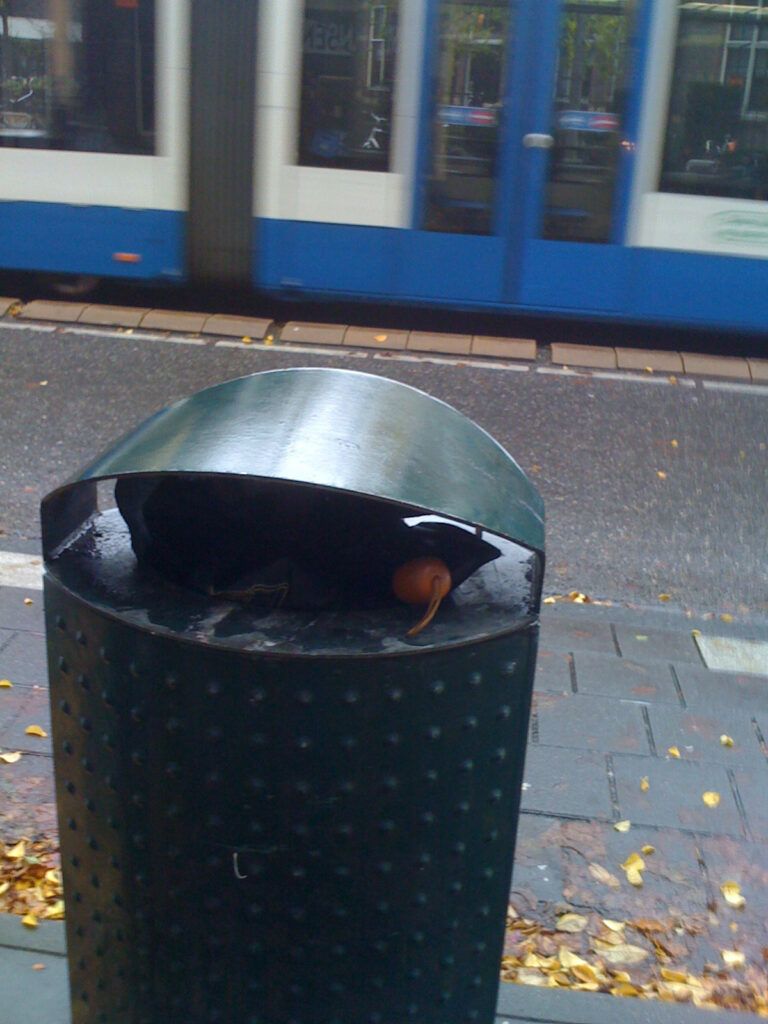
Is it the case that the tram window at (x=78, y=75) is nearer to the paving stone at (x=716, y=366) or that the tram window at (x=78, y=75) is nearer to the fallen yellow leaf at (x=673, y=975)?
the paving stone at (x=716, y=366)

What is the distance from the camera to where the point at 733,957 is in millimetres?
2680

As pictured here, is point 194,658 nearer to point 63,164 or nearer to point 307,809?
point 307,809

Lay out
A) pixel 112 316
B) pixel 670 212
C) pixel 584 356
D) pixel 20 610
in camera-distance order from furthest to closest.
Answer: pixel 112 316
pixel 584 356
pixel 670 212
pixel 20 610

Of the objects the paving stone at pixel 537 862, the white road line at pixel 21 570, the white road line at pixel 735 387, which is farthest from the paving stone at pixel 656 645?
the white road line at pixel 735 387

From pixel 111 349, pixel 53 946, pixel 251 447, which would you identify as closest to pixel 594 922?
pixel 53 946

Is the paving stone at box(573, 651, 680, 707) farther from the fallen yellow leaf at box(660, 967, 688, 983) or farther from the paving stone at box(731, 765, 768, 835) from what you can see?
the fallen yellow leaf at box(660, 967, 688, 983)

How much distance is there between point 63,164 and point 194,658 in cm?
867

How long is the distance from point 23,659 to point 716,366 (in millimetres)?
6599

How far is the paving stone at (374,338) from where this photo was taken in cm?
921

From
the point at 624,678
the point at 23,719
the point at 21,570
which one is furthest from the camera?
the point at 21,570

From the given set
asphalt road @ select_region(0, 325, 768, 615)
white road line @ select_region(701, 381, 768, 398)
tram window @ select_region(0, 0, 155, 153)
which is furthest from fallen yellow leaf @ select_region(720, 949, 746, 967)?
tram window @ select_region(0, 0, 155, 153)

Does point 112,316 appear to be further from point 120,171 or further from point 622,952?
point 622,952

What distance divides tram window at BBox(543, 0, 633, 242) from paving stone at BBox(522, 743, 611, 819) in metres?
6.41

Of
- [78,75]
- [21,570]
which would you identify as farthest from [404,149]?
[21,570]
